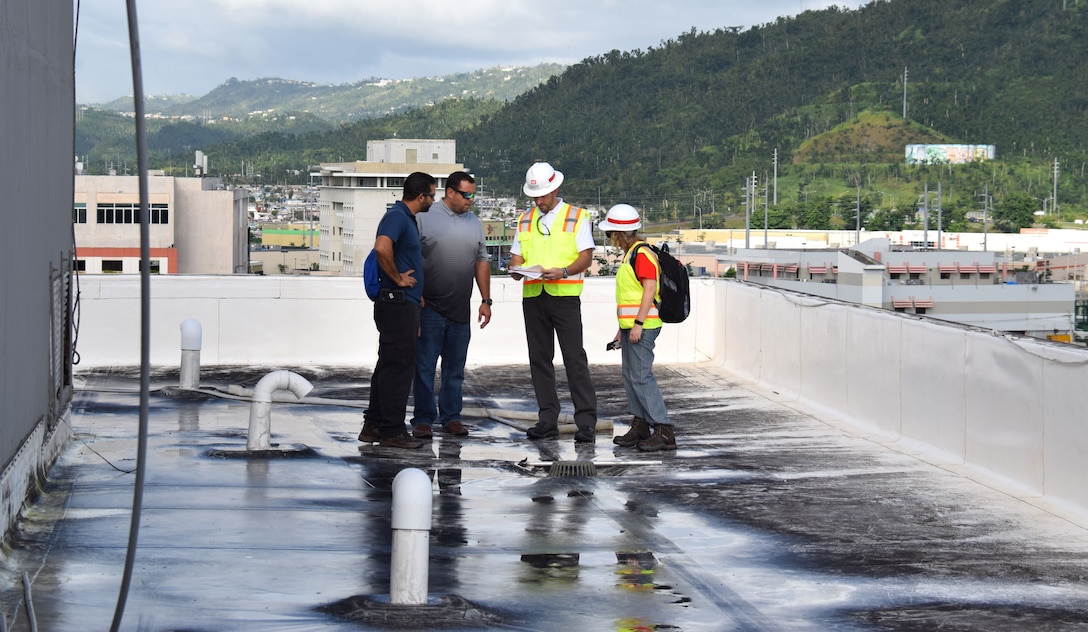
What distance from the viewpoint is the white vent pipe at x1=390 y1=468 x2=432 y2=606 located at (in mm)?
6098

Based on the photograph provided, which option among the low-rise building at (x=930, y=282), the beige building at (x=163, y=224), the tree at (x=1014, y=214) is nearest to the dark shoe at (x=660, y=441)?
the beige building at (x=163, y=224)

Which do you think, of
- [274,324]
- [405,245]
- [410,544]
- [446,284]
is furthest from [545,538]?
[274,324]

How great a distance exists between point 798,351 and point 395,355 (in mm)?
4653

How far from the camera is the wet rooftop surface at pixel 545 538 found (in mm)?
6156

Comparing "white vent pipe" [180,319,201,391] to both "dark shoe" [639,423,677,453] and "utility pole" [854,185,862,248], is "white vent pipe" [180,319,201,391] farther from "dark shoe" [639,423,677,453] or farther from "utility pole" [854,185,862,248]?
"utility pole" [854,185,862,248]

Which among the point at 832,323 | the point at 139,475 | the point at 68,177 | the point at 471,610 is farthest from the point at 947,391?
the point at 139,475

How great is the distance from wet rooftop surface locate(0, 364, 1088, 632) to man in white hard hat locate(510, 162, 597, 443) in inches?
13.4

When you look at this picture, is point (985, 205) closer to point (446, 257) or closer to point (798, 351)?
point (798, 351)

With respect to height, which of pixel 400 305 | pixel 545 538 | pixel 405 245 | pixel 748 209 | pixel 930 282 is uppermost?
pixel 748 209

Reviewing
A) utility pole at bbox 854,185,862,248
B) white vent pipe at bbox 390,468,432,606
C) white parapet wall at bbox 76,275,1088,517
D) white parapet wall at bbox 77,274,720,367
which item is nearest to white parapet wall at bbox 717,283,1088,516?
white parapet wall at bbox 76,275,1088,517

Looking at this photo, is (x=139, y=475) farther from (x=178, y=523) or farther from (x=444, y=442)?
(x=444, y=442)

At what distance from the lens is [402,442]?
10594 mm

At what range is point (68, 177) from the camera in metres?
10.7

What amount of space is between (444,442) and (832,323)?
12.4 feet
